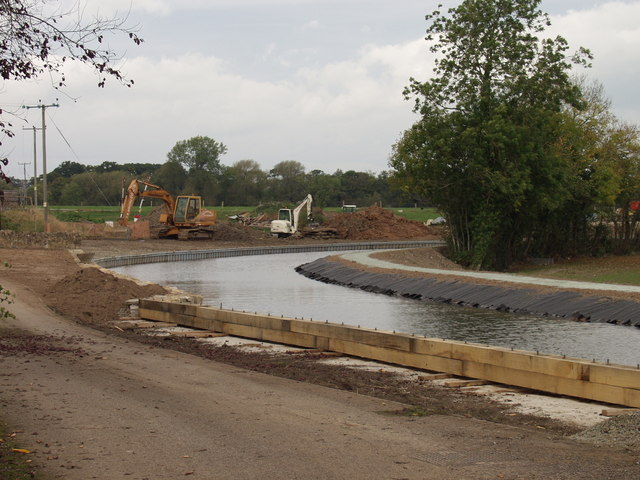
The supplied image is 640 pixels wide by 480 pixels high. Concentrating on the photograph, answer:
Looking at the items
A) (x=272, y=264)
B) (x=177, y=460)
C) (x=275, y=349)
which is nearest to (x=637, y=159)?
(x=272, y=264)

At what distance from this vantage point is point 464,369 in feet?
34.4

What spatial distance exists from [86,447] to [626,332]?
44.7 ft

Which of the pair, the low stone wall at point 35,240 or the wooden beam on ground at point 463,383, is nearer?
the wooden beam on ground at point 463,383

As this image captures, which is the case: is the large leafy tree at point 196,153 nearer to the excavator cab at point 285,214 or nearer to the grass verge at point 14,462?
the excavator cab at point 285,214

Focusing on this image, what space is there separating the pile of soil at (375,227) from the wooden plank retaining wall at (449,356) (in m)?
46.1

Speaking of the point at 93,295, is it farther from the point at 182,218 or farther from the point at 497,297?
the point at 182,218

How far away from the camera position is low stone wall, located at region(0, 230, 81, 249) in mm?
37219

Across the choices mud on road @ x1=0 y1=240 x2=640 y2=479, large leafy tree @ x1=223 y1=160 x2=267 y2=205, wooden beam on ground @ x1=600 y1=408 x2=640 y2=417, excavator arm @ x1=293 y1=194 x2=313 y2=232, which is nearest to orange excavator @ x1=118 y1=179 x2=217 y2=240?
excavator arm @ x1=293 y1=194 x2=313 y2=232

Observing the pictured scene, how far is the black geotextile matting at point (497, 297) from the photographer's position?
18766 mm

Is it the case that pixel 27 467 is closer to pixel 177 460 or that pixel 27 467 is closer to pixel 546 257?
pixel 177 460

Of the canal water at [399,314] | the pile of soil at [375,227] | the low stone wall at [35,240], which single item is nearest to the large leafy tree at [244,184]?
the pile of soil at [375,227]

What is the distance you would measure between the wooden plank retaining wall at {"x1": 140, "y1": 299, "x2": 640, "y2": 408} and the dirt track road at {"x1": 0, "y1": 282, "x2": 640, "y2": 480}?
6.18ft

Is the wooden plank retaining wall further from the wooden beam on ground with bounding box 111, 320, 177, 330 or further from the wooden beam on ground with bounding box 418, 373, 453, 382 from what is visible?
the wooden beam on ground with bounding box 111, 320, 177, 330

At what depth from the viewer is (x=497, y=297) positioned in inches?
877
